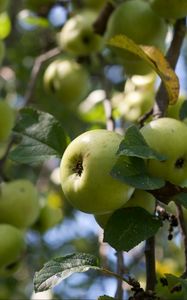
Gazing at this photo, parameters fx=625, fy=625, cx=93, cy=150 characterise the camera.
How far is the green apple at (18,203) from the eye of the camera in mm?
1820

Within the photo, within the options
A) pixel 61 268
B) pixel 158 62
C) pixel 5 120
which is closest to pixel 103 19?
pixel 5 120

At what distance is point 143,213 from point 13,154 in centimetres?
36

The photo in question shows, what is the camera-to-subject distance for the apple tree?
1.06 meters

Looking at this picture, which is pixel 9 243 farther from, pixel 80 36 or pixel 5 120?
pixel 80 36

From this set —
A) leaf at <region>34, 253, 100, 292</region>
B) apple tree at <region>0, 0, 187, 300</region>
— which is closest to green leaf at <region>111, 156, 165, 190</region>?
apple tree at <region>0, 0, 187, 300</region>

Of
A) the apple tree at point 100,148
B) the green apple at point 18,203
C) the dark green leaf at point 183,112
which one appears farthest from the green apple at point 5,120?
the dark green leaf at point 183,112

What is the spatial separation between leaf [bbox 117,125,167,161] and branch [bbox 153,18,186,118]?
0.99 ft

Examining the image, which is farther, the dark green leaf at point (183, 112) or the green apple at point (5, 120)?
the green apple at point (5, 120)

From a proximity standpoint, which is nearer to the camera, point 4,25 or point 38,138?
point 38,138

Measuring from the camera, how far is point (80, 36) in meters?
2.17

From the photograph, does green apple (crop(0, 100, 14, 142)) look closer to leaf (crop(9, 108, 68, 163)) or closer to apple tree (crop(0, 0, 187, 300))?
Result: apple tree (crop(0, 0, 187, 300))

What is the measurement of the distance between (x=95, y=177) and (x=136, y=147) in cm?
9

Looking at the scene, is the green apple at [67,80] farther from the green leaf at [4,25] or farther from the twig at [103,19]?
the twig at [103,19]

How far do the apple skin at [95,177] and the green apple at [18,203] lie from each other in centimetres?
75
